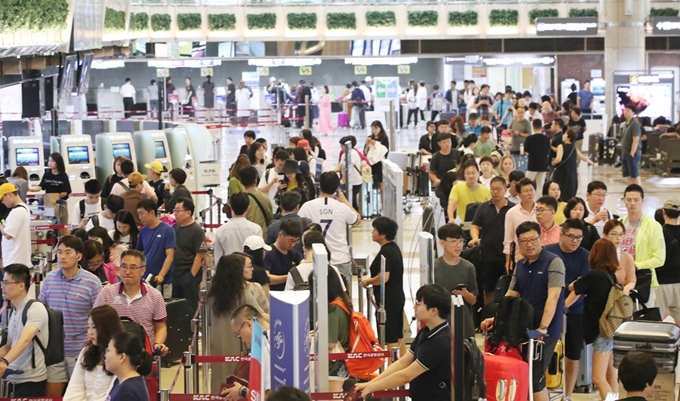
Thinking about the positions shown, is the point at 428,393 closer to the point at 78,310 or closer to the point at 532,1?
the point at 78,310

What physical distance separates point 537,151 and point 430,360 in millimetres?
11859

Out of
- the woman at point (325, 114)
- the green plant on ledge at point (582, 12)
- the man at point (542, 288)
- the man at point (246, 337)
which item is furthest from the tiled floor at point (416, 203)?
the green plant on ledge at point (582, 12)

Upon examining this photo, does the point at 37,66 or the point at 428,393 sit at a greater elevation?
the point at 37,66

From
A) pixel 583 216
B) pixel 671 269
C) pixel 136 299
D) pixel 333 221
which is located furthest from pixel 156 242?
A: pixel 671 269

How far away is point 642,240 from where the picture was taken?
934 centimetres

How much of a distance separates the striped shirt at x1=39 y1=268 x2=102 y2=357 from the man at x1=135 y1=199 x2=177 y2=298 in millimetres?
1992

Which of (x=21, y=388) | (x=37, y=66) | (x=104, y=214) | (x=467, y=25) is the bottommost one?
(x=21, y=388)

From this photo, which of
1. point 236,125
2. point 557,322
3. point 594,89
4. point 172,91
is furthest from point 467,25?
point 557,322

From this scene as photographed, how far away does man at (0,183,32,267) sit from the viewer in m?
10.9

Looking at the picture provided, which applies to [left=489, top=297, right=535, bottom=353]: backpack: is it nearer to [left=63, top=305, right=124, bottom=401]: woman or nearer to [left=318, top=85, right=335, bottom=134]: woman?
[left=63, top=305, right=124, bottom=401]: woman

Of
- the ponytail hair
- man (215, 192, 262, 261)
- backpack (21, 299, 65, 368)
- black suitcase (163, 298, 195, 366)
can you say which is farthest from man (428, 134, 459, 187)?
the ponytail hair

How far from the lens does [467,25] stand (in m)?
33.3

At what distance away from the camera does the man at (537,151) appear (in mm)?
17500

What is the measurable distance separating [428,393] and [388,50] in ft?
91.3
